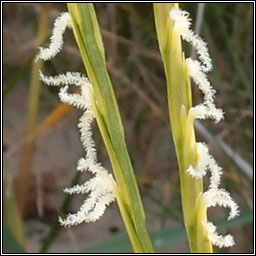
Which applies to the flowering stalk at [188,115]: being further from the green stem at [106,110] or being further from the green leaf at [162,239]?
the green leaf at [162,239]

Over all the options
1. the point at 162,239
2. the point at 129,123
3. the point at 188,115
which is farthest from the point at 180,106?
the point at 129,123

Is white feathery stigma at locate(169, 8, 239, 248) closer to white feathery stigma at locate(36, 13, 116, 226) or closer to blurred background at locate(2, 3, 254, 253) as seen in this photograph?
white feathery stigma at locate(36, 13, 116, 226)

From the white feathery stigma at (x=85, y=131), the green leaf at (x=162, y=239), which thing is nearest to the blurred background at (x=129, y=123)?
the green leaf at (x=162, y=239)

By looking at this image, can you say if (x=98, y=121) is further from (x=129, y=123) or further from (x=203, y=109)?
(x=129, y=123)

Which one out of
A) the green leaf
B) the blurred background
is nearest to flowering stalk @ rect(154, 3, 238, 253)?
the green leaf

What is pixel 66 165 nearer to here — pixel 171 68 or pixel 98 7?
pixel 98 7

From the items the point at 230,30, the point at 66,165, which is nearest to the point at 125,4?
the point at 230,30
